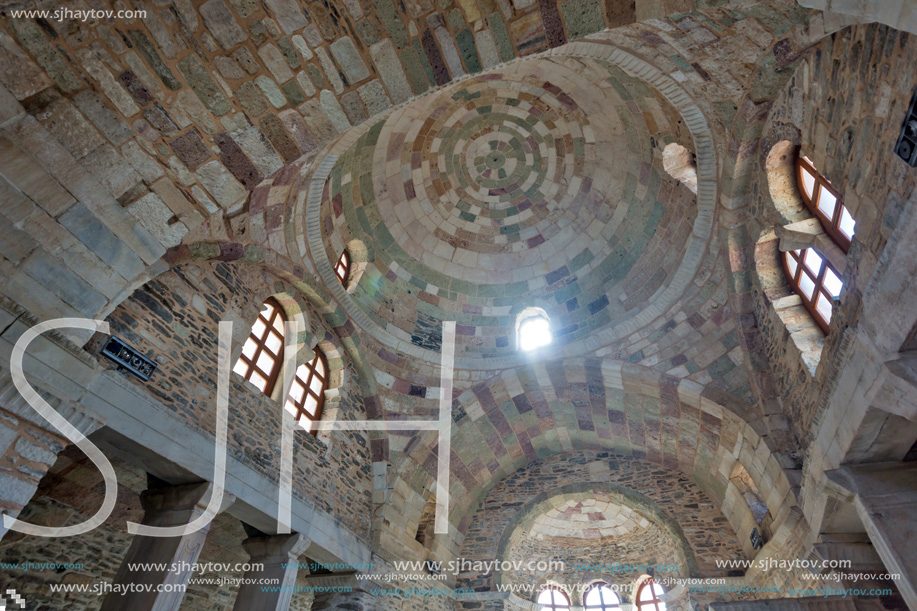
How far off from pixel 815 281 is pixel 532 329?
4740 mm

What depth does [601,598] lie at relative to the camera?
11164mm

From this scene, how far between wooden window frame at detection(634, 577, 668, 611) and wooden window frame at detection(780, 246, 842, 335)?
298 inches

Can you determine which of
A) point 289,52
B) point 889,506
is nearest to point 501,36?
point 289,52

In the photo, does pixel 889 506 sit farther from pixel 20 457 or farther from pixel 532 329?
pixel 20 457

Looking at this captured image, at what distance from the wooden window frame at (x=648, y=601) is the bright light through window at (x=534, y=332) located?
590cm

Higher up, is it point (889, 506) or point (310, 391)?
point (310, 391)

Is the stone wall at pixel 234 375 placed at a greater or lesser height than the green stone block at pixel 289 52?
lesser

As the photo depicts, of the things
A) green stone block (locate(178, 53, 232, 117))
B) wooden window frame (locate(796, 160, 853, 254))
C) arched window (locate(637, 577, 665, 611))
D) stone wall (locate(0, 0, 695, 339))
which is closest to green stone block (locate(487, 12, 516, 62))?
stone wall (locate(0, 0, 695, 339))

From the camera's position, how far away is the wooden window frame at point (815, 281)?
211 inches

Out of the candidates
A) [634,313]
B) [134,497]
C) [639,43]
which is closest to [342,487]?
[134,497]

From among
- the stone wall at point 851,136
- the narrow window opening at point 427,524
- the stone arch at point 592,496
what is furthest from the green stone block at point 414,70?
the stone arch at point 592,496

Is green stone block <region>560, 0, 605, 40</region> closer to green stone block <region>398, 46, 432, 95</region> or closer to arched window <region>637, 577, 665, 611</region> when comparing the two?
green stone block <region>398, 46, 432, 95</region>

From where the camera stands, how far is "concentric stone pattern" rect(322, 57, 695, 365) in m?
8.47

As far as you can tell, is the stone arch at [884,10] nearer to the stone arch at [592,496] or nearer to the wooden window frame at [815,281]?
the wooden window frame at [815,281]
